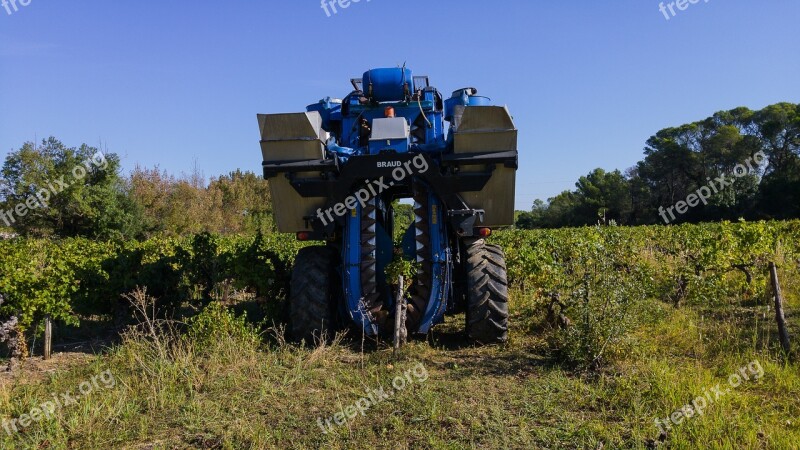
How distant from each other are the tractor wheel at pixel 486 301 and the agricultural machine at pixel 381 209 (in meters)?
0.01

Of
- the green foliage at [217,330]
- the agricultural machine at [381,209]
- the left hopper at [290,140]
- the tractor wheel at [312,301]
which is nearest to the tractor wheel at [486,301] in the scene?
the agricultural machine at [381,209]

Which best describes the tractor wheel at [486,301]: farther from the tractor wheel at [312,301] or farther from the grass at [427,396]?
the tractor wheel at [312,301]

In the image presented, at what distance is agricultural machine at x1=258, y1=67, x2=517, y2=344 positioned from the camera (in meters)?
5.43

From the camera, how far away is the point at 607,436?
10.9ft

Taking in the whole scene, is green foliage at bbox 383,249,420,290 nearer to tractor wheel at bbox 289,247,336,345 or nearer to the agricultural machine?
the agricultural machine

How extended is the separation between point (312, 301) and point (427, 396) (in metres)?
2.10

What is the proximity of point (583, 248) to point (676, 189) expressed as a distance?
150 ft

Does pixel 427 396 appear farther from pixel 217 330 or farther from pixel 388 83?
pixel 388 83

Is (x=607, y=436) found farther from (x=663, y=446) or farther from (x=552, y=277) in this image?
(x=552, y=277)

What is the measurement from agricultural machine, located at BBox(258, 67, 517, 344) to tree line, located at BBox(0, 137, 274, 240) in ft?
66.0

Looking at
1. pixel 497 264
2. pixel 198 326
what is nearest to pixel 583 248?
pixel 497 264

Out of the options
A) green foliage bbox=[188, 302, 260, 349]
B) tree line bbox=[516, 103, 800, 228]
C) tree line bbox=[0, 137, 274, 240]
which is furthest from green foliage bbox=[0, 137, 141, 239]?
tree line bbox=[516, 103, 800, 228]

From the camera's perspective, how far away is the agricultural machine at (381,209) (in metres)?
5.43

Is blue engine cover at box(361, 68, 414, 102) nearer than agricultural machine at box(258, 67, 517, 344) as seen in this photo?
No
